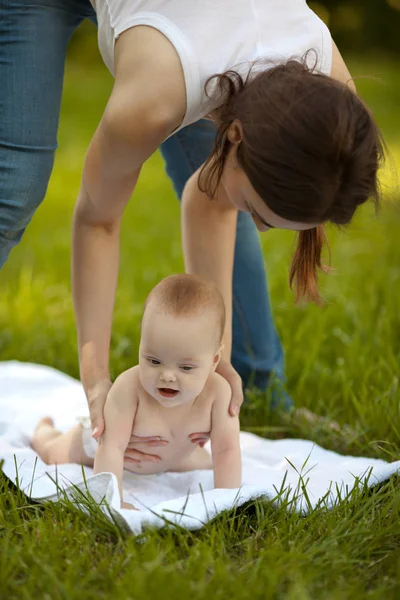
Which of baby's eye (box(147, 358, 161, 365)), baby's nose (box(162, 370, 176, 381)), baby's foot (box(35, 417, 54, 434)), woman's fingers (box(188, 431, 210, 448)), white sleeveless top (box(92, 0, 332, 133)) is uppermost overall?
white sleeveless top (box(92, 0, 332, 133))

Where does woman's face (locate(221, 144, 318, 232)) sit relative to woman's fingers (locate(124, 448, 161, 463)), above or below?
above

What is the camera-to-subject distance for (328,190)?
69.3 inches

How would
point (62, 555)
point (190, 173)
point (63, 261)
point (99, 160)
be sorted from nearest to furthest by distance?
point (62, 555)
point (99, 160)
point (190, 173)
point (63, 261)

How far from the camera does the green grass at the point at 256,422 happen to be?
1.60 meters

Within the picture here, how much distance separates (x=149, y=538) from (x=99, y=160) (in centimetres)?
83

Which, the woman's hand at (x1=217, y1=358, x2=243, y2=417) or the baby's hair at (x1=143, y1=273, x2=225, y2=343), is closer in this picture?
the baby's hair at (x1=143, y1=273, x2=225, y2=343)

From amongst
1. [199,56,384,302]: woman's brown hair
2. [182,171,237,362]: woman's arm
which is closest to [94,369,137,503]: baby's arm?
[182,171,237,362]: woman's arm

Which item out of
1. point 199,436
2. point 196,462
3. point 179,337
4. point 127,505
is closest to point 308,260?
point 179,337

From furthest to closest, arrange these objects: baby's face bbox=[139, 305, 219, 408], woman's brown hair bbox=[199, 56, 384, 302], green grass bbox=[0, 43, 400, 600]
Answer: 1. baby's face bbox=[139, 305, 219, 408]
2. woman's brown hair bbox=[199, 56, 384, 302]
3. green grass bbox=[0, 43, 400, 600]

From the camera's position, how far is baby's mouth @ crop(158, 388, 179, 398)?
6.64 feet

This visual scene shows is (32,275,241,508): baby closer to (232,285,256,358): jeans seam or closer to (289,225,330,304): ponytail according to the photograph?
(289,225,330,304): ponytail

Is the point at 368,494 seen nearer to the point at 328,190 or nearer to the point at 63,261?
the point at 328,190

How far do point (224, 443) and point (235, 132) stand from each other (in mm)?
778

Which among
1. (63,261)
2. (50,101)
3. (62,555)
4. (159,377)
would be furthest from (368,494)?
(63,261)
